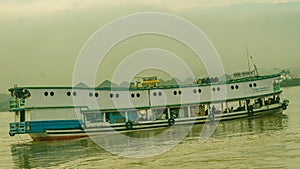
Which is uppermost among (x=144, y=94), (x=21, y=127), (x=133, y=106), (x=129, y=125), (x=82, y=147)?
(x=144, y=94)

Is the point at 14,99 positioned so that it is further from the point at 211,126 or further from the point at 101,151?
the point at 211,126

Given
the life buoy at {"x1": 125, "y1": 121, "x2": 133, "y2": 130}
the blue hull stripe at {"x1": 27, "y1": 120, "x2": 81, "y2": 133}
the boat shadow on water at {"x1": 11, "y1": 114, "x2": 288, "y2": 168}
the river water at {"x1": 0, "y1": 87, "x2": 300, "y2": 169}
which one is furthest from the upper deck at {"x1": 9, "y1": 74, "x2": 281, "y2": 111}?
the river water at {"x1": 0, "y1": 87, "x2": 300, "y2": 169}

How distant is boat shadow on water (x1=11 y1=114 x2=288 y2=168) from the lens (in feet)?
83.7

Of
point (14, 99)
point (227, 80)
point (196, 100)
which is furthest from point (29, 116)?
point (227, 80)

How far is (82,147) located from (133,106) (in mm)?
9145

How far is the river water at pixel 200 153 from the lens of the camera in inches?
789

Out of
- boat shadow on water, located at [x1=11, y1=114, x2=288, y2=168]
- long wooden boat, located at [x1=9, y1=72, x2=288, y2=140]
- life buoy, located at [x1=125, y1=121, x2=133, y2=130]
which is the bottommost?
boat shadow on water, located at [x1=11, y1=114, x2=288, y2=168]

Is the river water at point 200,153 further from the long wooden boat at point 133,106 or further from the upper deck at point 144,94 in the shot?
the upper deck at point 144,94

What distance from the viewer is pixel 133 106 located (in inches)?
1526

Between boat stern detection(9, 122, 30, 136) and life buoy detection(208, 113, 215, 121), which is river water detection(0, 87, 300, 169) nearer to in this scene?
boat stern detection(9, 122, 30, 136)

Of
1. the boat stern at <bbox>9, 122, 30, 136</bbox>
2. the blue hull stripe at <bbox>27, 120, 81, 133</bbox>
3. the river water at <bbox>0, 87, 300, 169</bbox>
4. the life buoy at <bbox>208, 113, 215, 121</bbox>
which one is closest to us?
the river water at <bbox>0, 87, 300, 169</bbox>

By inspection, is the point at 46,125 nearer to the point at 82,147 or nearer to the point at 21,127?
the point at 21,127

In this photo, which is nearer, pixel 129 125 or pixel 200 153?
pixel 200 153

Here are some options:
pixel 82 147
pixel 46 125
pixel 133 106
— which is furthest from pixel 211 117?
pixel 46 125
